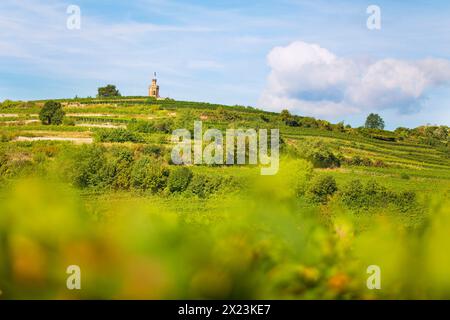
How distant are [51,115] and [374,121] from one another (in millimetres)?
48114

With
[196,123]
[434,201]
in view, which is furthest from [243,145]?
[434,201]

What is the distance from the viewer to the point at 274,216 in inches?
76.1

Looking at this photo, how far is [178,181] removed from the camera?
3412 centimetres

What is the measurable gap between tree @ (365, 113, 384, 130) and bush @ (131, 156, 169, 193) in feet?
187

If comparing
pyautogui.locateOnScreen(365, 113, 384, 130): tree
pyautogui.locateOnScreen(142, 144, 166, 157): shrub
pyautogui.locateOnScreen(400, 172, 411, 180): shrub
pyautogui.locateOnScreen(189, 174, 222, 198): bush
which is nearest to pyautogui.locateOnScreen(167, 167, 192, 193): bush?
pyautogui.locateOnScreen(189, 174, 222, 198): bush

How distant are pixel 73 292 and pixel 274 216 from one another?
658mm

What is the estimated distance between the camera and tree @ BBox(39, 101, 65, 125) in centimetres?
5697

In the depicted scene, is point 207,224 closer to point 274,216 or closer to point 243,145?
point 274,216

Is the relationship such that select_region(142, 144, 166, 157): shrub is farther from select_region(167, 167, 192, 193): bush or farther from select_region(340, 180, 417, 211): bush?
select_region(340, 180, 417, 211): bush

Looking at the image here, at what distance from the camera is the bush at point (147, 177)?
33.9 m

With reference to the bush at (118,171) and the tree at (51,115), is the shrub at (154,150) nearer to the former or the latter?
the bush at (118,171)

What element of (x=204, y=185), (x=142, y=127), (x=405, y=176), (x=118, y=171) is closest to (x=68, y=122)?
(x=142, y=127)

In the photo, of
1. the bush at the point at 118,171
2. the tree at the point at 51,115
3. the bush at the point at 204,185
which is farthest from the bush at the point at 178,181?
the tree at the point at 51,115

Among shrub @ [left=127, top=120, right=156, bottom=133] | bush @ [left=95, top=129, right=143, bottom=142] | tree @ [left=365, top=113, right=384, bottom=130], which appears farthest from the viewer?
tree @ [left=365, top=113, right=384, bottom=130]
